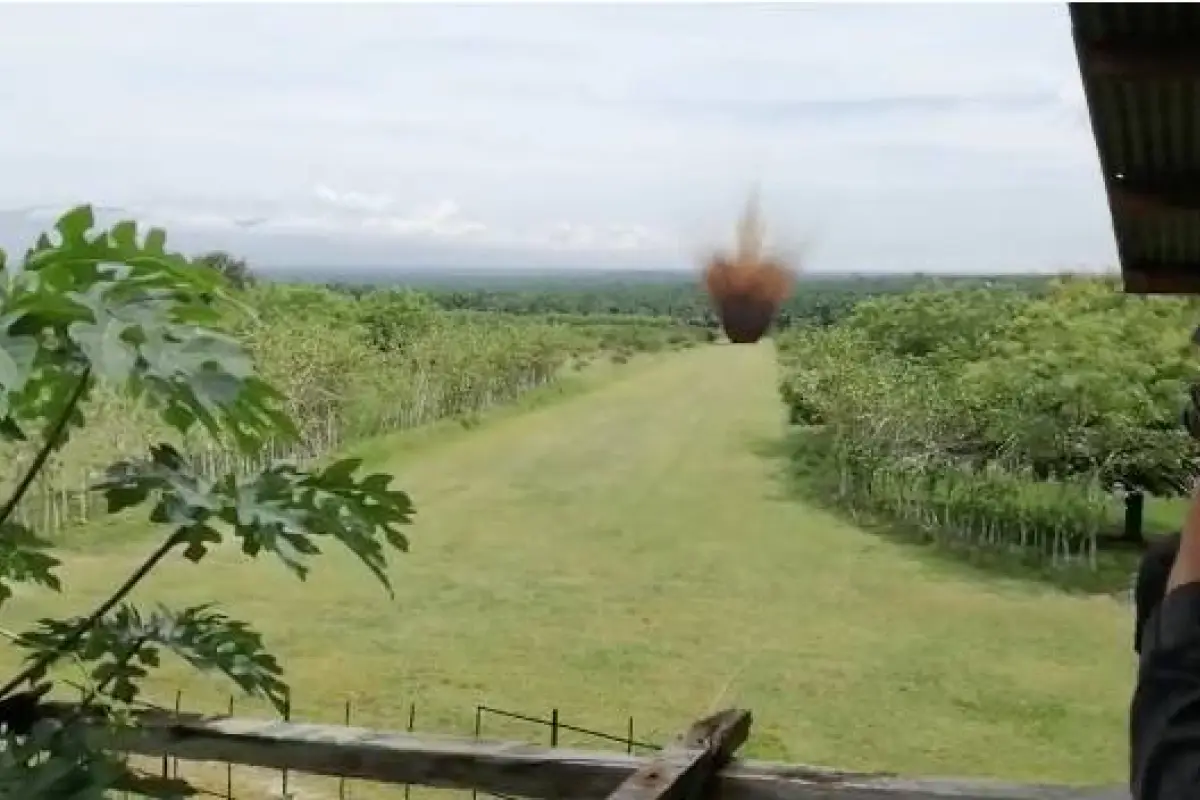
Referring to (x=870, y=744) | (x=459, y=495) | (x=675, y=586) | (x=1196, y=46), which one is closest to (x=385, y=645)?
(x=459, y=495)

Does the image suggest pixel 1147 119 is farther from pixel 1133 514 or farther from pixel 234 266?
pixel 1133 514

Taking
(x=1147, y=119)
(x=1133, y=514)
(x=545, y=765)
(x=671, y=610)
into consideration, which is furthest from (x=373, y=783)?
(x=1147, y=119)

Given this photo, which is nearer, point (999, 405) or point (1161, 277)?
point (1161, 277)

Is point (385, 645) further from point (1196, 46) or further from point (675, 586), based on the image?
point (1196, 46)

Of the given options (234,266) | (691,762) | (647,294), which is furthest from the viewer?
(647,294)

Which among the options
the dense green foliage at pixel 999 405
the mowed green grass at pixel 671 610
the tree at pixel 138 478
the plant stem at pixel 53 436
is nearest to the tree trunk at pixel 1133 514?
the dense green foliage at pixel 999 405

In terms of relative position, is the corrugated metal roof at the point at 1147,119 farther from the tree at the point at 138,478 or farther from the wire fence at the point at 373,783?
the wire fence at the point at 373,783

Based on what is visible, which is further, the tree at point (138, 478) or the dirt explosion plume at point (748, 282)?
the dirt explosion plume at point (748, 282)

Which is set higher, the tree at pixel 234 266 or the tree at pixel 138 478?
the tree at pixel 234 266
